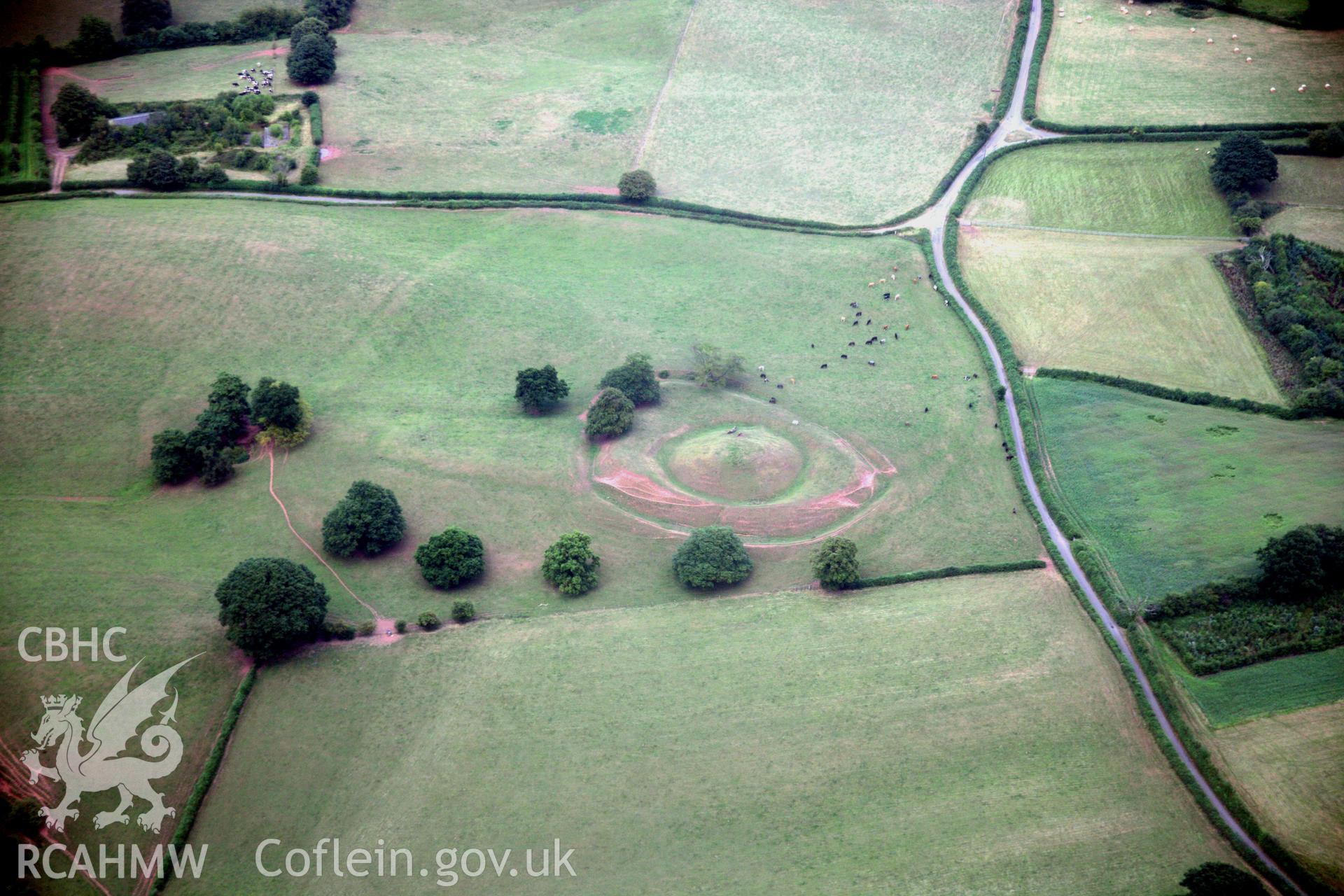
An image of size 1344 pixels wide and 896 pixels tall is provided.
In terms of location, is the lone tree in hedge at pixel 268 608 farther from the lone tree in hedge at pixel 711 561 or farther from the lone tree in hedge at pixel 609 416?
the lone tree in hedge at pixel 609 416

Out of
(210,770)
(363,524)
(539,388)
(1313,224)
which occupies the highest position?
(1313,224)

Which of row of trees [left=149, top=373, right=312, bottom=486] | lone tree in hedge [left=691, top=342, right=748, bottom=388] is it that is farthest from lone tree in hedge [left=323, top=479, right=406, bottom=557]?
lone tree in hedge [left=691, top=342, right=748, bottom=388]

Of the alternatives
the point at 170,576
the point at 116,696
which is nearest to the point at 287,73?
the point at 170,576

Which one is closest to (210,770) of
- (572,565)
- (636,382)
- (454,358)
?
(572,565)

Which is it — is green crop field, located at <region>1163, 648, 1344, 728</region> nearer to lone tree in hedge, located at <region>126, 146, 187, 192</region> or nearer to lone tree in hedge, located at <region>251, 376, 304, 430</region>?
lone tree in hedge, located at <region>251, 376, 304, 430</region>

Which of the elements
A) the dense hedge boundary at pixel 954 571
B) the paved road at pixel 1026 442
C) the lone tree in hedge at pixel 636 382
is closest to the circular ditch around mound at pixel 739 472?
the lone tree in hedge at pixel 636 382

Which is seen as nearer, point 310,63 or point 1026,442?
point 1026,442

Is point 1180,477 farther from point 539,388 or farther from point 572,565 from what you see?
point 539,388

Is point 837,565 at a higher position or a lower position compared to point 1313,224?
lower
